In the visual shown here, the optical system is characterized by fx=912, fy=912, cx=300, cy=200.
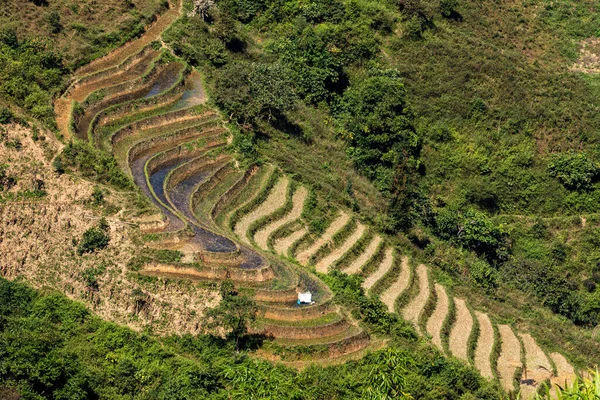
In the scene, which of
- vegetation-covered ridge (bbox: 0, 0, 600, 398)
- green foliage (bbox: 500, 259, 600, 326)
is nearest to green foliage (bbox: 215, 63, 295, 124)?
vegetation-covered ridge (bbox: 0, 0, 600, 398)

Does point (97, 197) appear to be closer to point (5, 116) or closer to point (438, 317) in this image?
point (5, 116)

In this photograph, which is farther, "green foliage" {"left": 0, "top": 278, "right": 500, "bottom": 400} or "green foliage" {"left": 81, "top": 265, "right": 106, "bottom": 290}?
"green foliage" {"left": 81, "top": 265, "right": 106, "bottom": 290}

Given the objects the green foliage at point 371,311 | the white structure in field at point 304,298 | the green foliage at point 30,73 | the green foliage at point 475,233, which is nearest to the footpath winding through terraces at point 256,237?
the white structure in field at point 304,298

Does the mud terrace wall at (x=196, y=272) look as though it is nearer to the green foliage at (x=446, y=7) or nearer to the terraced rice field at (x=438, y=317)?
the terraced rice field at (x=438, y=317)

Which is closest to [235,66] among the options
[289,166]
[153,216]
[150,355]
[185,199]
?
[289,166]

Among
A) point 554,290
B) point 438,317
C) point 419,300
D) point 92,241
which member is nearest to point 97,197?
point 92,241

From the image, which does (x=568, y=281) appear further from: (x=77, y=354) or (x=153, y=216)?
(x=77, y=354)

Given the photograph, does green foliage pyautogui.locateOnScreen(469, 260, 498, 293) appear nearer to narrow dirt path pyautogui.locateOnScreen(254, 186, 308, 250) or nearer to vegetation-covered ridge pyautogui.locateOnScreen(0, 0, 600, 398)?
vegetation-covered ridge pyautogui.locateOnScreen(0, 0, 600, 398)

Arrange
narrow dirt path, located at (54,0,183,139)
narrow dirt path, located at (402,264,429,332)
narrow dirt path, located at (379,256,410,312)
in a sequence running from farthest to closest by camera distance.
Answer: narrow dirt path, located at (54,0,183,139) → narrow dirt path, located at (379,256,410,312) → narrow dirt path, located at (402,264,429,332)
